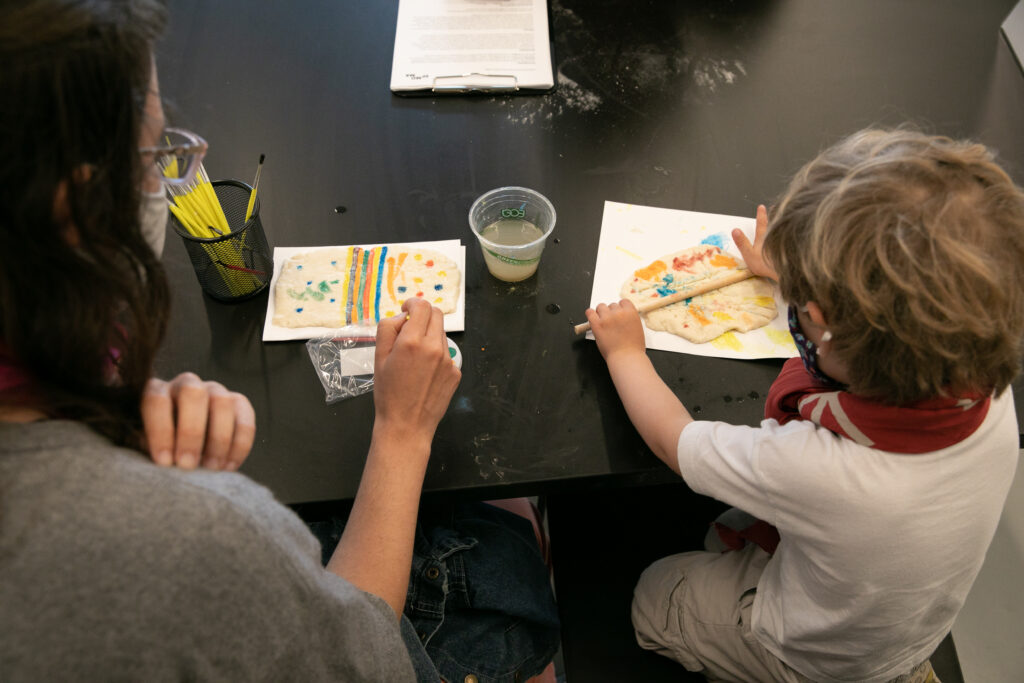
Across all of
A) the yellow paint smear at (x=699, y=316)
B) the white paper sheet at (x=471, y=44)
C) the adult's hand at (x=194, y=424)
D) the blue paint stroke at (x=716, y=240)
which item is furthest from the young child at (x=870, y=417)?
the white paper sheet at (x=471, y=44)

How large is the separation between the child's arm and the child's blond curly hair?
0.21 meters

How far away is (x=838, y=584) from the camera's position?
0.76m

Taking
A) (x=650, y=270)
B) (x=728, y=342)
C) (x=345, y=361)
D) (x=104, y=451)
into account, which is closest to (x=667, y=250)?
(x=650, y=270)

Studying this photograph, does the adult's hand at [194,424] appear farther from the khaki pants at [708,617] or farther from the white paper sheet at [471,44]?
the white paper sheet at [471,44]

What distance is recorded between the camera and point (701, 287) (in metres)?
0.95

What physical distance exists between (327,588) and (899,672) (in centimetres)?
75

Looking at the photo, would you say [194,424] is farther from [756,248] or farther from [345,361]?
[756,248]

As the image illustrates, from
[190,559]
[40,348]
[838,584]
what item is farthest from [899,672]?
[40,348]

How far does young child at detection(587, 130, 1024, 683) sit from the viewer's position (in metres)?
0.63

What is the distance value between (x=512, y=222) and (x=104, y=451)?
0.65 metres

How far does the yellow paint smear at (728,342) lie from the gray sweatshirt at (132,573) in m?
0.61

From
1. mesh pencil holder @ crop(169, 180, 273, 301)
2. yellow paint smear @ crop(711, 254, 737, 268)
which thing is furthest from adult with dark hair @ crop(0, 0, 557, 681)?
yellow paint smear @ crop(711, 254, 737, 268)

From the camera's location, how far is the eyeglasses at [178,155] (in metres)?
0.63

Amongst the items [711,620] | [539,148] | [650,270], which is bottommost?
[711,620]
